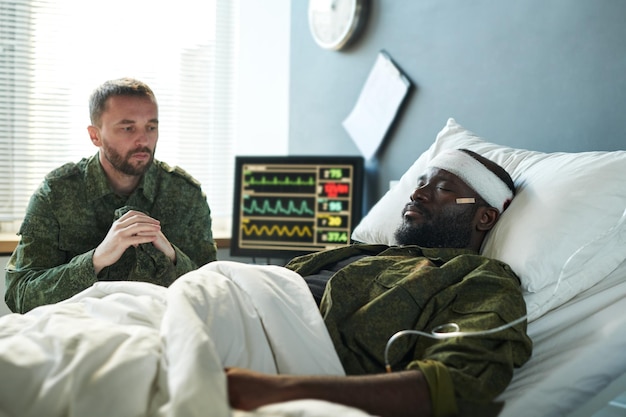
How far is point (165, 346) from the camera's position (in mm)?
1217

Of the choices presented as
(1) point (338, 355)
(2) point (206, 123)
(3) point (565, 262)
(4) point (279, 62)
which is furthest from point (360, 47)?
(1) point (338, 355)

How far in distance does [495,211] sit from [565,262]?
294mm

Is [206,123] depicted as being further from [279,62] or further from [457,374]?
[457,374]

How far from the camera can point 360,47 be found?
3.39 metres

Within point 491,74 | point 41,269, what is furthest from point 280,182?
point 41,269

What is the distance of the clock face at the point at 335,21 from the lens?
10.9 feet

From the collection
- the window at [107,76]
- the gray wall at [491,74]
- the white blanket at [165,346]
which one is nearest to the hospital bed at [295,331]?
the white blanket at [165,346]

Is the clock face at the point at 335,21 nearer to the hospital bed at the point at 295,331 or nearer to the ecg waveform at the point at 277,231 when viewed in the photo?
the ecg waveform at the point at 277,231

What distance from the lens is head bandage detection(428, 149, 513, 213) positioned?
193 cm

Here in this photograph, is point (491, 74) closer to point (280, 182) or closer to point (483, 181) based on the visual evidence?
point (483, 181)

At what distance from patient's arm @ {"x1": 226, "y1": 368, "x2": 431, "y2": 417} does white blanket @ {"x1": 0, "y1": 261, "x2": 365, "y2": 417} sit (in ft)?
0.21

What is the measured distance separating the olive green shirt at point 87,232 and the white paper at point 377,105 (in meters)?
1.04

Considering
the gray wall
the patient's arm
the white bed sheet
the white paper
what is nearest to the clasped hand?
the patient's arm

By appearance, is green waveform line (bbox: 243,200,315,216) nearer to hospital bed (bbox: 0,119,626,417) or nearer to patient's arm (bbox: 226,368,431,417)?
hospital bed (bbox: 0,119,626,417)
